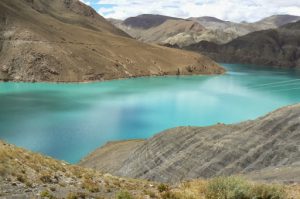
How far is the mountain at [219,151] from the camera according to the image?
1048 inches

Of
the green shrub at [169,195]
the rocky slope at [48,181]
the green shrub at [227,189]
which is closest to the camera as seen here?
the green shrub at [227,189]

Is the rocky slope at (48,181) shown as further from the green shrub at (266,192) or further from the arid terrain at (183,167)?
the green shrub at (266,192)

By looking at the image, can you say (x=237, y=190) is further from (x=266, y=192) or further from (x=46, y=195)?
(x=46, y=195)

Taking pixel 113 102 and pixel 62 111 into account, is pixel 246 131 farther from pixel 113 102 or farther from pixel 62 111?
pixel 113 102

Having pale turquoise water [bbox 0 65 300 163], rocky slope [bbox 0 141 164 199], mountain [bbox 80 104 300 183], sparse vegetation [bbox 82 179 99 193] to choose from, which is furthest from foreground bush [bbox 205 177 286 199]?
pale turquoise water [bbox 0 65 300 163]

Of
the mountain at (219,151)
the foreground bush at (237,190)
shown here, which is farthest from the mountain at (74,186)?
the mountain at (219,151)

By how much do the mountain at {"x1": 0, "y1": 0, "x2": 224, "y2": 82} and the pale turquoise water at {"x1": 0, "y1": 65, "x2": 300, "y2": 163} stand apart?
6617 millimetres

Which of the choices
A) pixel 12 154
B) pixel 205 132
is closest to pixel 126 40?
pixel 205 132

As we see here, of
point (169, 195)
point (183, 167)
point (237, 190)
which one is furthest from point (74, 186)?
point (183, 167)

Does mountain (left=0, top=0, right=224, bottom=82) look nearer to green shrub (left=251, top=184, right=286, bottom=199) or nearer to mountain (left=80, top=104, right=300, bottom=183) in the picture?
mountain (left=80, top=104, right=300, bottom=183)

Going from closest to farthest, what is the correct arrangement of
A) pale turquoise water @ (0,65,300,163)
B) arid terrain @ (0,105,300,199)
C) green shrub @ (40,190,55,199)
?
green shrub @ (40,190,55,199) < arid terrain @ (0,105,300,199) < pale turquoise water @ (0,65,300,163)

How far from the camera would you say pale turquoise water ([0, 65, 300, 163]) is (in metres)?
46.7

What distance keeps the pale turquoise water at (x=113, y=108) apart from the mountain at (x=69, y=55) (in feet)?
21.7

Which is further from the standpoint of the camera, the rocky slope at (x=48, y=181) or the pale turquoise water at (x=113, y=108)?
the pale turquoise water at (x=113, y=108)
